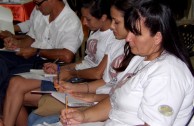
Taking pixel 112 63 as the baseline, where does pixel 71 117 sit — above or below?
below

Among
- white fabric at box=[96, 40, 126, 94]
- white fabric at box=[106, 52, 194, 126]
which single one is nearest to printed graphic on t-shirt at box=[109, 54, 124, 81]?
white fabric at box=[96, 40, 126, 94]

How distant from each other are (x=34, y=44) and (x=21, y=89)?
67 centimetres

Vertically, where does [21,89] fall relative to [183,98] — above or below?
below

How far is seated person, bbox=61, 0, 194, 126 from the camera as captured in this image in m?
1.21

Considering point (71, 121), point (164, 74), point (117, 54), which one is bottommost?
point (71, 121)

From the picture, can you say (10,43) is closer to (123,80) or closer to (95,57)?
(95,57)

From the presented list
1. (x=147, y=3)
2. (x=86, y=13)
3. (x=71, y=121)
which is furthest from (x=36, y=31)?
(x=147, y=3)

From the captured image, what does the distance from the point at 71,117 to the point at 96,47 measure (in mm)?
714

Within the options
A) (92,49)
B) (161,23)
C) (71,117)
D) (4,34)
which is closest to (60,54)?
(92,49)

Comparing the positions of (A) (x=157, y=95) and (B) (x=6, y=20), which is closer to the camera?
(A) (x=157, y=95)

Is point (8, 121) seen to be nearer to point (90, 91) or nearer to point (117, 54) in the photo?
point (90, 91)

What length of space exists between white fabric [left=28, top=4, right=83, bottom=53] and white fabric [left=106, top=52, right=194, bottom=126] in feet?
3.49

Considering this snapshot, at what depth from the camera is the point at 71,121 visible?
5.15ft

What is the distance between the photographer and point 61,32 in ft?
8.20
